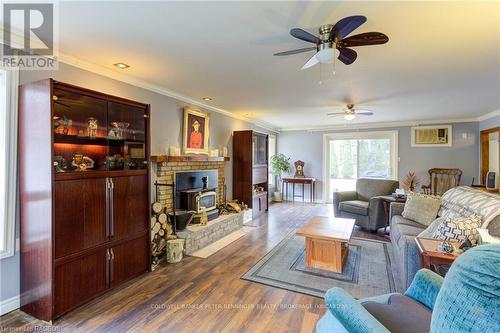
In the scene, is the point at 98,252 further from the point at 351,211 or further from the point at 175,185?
the point at 351,211

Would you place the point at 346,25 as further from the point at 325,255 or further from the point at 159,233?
the point at 159,233

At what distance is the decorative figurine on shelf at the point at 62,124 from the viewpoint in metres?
2.24

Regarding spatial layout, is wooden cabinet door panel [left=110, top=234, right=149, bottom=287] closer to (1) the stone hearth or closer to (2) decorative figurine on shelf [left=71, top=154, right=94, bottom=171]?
(1) the stone hearth

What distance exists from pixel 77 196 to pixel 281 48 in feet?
7.44

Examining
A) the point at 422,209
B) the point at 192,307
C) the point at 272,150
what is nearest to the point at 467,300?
the point at 192,307

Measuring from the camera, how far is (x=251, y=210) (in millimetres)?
5484

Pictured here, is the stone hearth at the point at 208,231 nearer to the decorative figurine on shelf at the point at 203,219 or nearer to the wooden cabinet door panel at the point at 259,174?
the decorative figurine on shelf at the point at 203,219

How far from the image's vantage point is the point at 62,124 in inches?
91.4

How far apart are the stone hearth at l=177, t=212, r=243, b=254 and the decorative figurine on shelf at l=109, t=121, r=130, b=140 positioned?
153cm

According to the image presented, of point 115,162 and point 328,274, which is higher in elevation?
point 115,162

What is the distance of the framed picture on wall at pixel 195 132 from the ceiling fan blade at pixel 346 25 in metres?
2.86

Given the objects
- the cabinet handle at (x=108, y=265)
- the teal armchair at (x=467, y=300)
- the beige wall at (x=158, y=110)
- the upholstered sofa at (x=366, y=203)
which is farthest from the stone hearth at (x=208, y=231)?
the teal armchair at (x=467, y=300)

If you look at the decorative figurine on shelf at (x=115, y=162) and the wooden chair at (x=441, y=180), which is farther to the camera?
the wooden chair at (x=441, y=180)

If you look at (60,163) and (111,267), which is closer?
(60,163)
